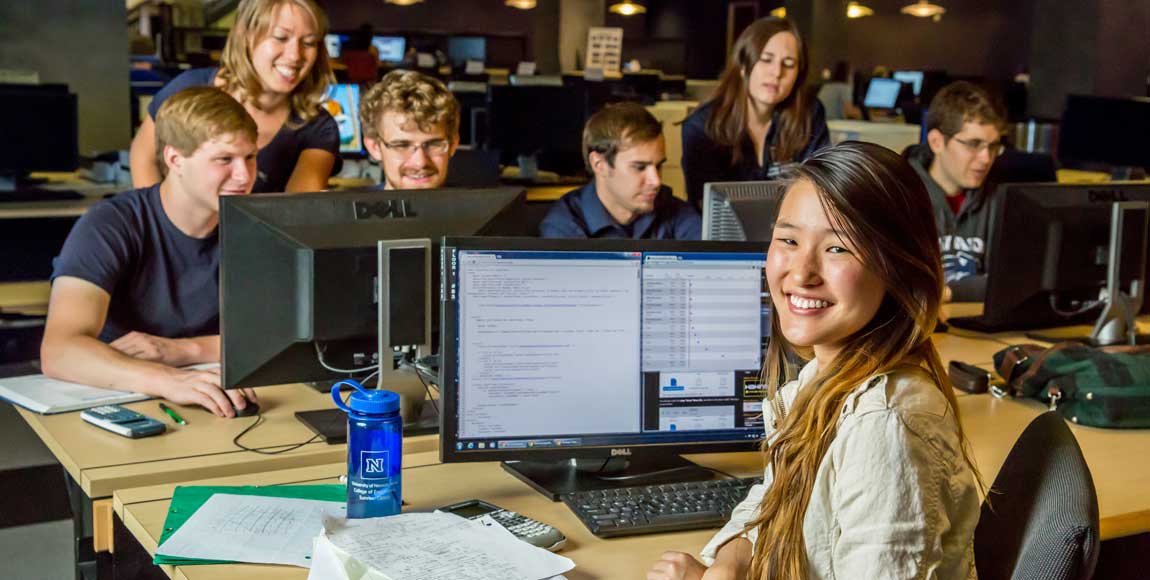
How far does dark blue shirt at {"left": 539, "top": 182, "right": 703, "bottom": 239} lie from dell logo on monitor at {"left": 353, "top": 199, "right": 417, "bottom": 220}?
1060 millimetres

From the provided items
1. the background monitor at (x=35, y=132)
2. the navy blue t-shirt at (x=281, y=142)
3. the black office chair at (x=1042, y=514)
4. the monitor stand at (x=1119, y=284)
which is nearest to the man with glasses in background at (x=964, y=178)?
the monitor stand at (x=1119, y=284)

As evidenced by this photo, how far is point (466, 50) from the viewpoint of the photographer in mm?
12977

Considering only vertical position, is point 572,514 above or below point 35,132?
below

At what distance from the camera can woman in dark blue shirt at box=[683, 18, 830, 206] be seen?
3.84 metres

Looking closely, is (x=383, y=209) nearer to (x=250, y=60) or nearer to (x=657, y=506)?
(x=657, y=506)

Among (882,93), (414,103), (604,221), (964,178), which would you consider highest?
(882,93)

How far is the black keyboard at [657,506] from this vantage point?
1735 millimetres

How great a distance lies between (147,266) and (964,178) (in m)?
2.39

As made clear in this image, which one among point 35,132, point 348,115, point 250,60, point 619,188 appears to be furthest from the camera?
point 348,115

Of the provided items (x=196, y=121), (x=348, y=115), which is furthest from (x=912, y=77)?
(x=196, y=121)

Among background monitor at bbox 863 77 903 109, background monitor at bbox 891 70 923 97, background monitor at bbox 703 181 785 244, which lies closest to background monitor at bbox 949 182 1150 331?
background monitor at bbox 703 181 785 244

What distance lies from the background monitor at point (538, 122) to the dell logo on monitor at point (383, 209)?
4448mm

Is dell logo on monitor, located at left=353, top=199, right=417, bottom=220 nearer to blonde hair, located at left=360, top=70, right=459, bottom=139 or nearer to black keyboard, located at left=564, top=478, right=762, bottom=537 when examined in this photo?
black keyboard, located at left=564, top=478, right=762, bottom=537

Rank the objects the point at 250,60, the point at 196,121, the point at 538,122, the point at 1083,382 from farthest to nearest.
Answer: the point at 538,122, the point at 250,60, the point at 196,121, the point at 1083,382
